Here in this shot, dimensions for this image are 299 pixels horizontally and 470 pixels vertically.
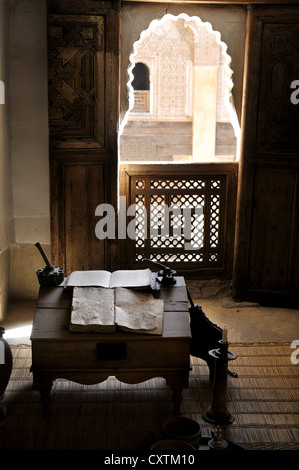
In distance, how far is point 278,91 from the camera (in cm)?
548

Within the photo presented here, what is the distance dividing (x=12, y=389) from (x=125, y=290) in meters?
1.09

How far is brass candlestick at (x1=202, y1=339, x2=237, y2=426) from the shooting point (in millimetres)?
3668

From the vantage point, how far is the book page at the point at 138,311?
12.1ft

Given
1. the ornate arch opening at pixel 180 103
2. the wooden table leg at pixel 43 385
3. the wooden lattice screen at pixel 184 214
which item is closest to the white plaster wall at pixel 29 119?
the wooden lattice screen at pixel 184 214

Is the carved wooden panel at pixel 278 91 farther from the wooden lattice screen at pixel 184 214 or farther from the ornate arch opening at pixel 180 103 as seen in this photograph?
the ornate arch opening at pixel 180 103

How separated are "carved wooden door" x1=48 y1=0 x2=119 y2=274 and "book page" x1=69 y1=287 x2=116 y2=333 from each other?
1750 millimetres

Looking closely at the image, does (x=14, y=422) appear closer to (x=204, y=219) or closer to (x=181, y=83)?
(x=204, y=219)

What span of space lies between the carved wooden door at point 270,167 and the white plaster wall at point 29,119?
193 centimetres

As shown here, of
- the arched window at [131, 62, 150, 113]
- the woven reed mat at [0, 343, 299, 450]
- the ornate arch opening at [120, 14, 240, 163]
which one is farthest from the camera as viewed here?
the arched window at [131, 62, 150, 113]

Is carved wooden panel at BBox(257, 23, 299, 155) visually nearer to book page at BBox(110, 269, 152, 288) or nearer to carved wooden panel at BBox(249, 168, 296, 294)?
carved wooden panel at BBox(249, 168, 296, 294)

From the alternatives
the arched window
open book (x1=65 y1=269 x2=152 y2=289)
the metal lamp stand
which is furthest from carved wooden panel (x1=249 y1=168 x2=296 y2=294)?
the arched window

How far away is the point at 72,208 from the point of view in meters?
5.63

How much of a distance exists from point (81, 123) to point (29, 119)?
1.80 ft
